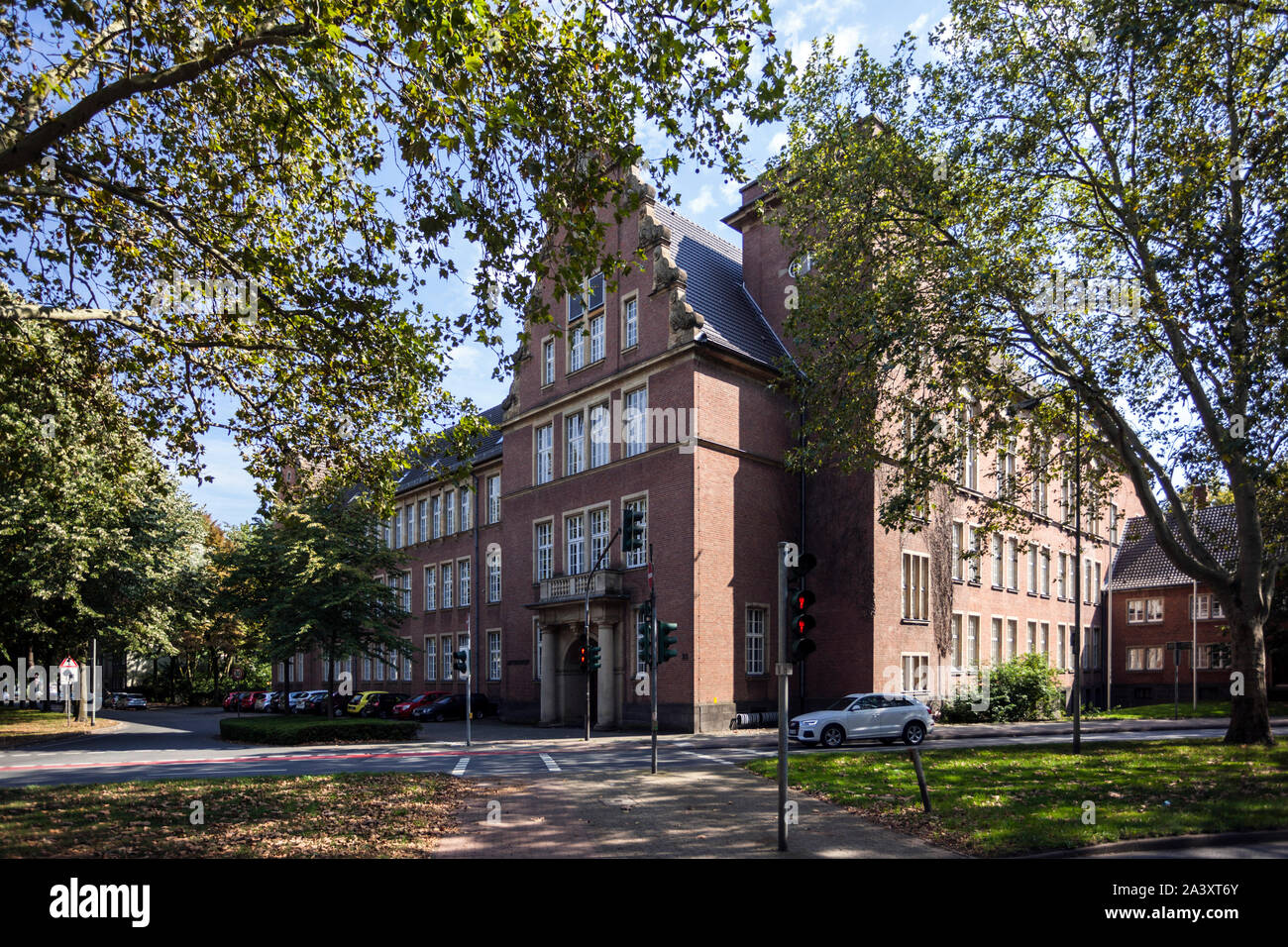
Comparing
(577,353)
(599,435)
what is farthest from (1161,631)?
(577,353)

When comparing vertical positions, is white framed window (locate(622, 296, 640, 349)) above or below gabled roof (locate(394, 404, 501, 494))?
above

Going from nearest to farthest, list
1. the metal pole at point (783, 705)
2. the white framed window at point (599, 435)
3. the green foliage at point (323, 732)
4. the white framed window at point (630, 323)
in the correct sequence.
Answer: the metal pole at point (783, 705) → the green foliage at point (323, 732) → the white framed window at point (630, 323) → the white framed window at point (599, 435)

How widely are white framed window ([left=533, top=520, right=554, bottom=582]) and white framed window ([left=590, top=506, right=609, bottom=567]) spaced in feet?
9.44

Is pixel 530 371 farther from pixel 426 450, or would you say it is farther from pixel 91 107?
pixel 91 107

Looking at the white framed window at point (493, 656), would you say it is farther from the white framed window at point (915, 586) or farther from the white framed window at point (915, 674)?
the white framed window at point (915, 586)

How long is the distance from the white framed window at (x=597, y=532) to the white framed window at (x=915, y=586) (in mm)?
11713

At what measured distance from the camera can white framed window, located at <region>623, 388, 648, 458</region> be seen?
32094 millimetres

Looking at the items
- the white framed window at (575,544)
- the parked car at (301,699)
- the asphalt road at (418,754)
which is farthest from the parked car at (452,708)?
the parked car at (301,699)

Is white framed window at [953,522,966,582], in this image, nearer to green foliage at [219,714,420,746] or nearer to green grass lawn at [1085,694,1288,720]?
green grass lawn at [1085,694,1288,720]

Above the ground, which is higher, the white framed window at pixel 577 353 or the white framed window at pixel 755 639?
the white framed window at pixel 577 353

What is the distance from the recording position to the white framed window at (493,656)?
42.9m

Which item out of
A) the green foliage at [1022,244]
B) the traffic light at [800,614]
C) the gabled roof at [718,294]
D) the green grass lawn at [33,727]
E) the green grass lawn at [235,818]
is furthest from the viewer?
the gabled roof at [718,294]

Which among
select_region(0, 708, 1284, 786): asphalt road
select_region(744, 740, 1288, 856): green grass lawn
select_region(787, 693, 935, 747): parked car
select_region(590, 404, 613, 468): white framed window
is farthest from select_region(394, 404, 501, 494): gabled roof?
select_region(744, 740, 1288, 856): green grass lawn
